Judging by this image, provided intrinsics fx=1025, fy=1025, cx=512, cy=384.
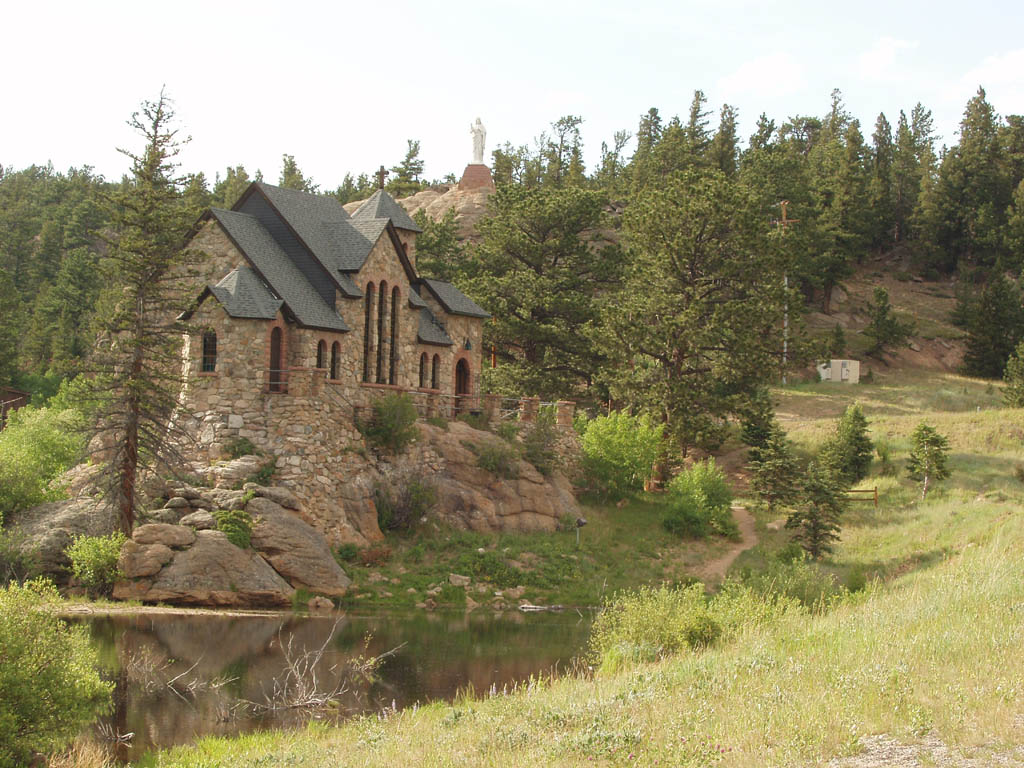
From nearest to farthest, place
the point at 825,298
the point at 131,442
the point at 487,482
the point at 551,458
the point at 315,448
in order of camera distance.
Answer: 1. the point at 131,442
2. the point at 315,448
3. the point at 487,482
4. the point at 551,458
5. the point at 825,298

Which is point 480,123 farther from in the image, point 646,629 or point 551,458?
point 646,629

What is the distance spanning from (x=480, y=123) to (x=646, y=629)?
54.1m

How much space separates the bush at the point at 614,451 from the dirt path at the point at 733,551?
4874mm

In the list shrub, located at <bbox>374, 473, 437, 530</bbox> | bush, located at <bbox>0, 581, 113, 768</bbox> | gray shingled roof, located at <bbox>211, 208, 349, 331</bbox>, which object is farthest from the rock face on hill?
bush, located at <bbox>0, 581, 113, 768</bbox>

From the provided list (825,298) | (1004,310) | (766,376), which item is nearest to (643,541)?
(766,376)

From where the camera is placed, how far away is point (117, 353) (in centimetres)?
3103

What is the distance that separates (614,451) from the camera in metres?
44.6

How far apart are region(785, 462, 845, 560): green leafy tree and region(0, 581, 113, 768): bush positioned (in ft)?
89.7

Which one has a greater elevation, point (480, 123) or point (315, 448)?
point (480, 123)

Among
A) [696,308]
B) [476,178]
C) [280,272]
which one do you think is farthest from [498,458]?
[476,178]

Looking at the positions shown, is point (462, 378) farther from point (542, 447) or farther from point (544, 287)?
point (544, 287)

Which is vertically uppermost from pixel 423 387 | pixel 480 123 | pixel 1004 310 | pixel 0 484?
pixel 480 123

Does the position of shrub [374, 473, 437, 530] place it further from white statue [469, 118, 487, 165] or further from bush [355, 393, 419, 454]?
white statue [469, 118, 487, 165]

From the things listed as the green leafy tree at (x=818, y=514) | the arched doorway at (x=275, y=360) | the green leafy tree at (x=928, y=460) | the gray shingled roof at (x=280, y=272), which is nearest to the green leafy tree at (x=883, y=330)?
the green leafy tree at (x=928, y=460)
